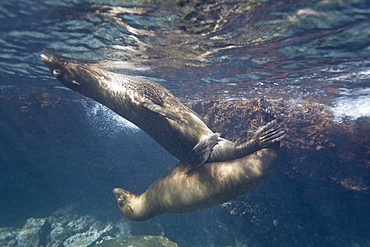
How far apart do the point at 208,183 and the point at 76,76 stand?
4050mm

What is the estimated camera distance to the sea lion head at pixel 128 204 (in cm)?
553

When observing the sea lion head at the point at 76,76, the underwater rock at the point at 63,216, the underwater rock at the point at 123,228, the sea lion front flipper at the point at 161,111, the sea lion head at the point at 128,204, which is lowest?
the underwater rock at the point at 123,228

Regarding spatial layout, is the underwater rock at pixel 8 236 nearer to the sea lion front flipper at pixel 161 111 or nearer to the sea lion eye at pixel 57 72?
the sea lion eye at pixel 57 72

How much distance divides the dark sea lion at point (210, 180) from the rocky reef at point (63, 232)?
34.1 ft

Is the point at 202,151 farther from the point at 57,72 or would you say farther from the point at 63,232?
the point at 63,232

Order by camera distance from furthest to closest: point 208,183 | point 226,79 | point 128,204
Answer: point 226,79 → point 128,204 → point 208,183

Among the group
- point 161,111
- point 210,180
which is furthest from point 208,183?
point 161,111

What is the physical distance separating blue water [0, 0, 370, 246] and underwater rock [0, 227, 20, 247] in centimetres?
190

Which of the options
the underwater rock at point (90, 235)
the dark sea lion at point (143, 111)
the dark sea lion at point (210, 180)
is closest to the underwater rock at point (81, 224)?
the underwater rock at point (90, 235)

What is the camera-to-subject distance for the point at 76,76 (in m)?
4.94

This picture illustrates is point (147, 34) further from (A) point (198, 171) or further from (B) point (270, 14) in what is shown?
(A) point (198, 171)

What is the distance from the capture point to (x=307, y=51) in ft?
21.9

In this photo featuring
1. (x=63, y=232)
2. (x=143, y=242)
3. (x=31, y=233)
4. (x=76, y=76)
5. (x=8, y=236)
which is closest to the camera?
(x=76, y=76)

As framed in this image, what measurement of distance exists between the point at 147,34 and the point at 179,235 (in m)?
12.0
